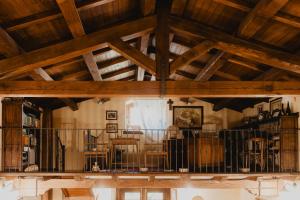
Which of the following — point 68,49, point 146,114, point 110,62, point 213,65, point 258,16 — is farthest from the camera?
point 146,114

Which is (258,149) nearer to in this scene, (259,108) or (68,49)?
(259,108)

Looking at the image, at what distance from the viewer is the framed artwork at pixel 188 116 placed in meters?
12.5

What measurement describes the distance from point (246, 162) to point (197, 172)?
1718 millimetres

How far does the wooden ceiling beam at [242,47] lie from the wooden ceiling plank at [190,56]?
132 mm

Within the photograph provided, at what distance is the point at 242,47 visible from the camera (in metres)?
6.35

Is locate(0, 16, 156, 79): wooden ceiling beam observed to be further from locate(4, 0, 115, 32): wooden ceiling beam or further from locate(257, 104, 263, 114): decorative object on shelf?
locate(257, 104, 263, 114): decorative object on shelf

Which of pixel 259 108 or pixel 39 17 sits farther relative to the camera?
pixel 259 108

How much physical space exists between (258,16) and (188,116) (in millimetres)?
7261

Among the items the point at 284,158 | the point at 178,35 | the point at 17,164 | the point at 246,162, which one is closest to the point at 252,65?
the point at 178,35

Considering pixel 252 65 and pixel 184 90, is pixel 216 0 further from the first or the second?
pixel 252 65

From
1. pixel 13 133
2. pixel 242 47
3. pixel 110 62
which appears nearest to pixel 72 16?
pixel 242 47

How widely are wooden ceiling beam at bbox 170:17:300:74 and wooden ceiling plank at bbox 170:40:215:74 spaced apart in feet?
0.43

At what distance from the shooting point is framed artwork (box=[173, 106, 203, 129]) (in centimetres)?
1247

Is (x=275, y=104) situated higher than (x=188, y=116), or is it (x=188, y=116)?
(x=275, y=104)
